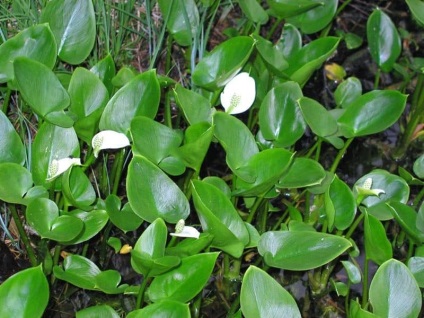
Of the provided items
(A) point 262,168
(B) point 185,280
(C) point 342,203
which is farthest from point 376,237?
(B) point 185,280

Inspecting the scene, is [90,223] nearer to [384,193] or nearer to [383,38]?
[384,193]

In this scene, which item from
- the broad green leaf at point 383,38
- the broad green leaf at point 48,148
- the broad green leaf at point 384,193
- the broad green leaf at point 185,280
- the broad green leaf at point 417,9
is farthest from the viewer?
the broad green leaf at point 383,38

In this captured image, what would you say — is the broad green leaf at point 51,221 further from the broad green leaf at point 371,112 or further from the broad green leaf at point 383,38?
the broad green leaf at point 383,38

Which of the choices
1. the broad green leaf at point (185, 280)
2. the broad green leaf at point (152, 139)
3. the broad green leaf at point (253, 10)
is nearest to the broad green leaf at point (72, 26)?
the broad green leaf at point (152, 139)

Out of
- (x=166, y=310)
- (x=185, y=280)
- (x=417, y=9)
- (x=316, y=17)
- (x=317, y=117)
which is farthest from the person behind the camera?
(x=316, y=17)

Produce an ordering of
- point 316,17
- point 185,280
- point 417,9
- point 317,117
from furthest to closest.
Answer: point 316,17 < point 417,9 < point 317,117 < point 185,280

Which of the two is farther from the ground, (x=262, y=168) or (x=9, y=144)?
(x=9, y=144)

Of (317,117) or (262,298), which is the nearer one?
(262,298)
